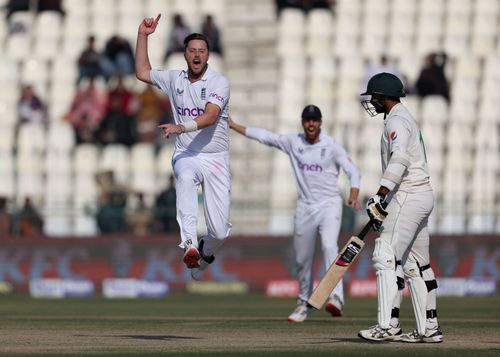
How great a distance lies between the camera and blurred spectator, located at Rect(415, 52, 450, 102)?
2314cm

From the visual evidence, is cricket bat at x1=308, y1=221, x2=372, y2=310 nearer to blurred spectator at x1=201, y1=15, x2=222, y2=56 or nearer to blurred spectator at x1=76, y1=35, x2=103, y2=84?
blurred spectator at x1=201, y1=15, x2=222, y2=56

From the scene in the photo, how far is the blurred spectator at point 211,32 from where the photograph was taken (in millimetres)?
23359

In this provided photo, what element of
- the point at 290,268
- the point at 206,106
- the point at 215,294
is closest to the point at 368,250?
the point at 290,268

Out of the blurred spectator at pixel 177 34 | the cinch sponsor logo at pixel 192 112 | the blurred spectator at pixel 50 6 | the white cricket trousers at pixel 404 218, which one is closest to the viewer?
the white cricket trousers at pixel 404 218

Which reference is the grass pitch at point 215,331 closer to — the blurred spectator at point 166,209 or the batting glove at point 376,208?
the batting glove at point 376,208

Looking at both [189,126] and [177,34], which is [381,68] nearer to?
[177,34]

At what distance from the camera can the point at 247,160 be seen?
908 inches

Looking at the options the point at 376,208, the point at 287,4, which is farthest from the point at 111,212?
the point at 376,208

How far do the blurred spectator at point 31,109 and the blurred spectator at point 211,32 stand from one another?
3.46m

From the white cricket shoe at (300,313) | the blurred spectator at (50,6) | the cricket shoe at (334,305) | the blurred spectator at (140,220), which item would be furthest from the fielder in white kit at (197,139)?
the blurred spectator at (50,6)

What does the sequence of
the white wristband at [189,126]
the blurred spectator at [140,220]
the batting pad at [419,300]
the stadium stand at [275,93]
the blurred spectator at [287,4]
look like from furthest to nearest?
the blurred spectator at [287,4]
the stadium stand at [275,93]
the blurred spectator at [140,220]
the white wristband at [189,126]
the batting pad at [419,300]

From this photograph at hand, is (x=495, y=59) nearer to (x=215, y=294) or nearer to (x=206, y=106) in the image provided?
(x=215, y=294)

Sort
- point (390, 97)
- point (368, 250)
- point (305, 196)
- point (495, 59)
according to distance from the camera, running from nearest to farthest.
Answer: point (390, 97), point (305, 196), point (368, 250), point (495, 59)

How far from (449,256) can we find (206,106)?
11.7m
